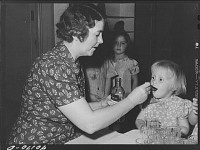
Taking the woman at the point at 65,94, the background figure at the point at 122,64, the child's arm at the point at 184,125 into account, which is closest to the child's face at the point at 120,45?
the background figure at the point at 122,64

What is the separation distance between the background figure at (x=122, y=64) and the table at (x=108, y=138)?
0.07 meters

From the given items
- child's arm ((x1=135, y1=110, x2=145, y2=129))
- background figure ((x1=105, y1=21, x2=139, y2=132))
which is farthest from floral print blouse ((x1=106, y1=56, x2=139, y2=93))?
child's arm ((x1=135, y1=110, x2=145, y2=129))

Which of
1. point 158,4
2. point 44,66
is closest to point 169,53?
point 158,4

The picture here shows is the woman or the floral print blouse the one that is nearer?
the woman

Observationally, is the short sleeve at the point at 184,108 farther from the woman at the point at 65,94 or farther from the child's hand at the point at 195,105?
the woman at the point at 65,94

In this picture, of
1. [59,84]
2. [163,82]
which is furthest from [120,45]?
[59,84]

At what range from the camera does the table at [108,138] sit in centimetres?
84

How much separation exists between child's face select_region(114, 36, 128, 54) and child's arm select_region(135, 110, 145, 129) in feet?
0.81

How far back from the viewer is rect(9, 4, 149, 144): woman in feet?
2.64

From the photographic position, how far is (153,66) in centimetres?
96

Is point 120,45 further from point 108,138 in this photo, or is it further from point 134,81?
point 108,138

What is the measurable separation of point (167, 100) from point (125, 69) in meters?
0.20

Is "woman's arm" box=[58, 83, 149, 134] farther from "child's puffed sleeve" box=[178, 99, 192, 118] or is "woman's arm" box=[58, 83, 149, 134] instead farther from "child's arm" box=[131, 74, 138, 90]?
"child's puffed sleeve" box=[178, 99, 192, 118]

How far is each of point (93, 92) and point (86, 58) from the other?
0.44 feet
